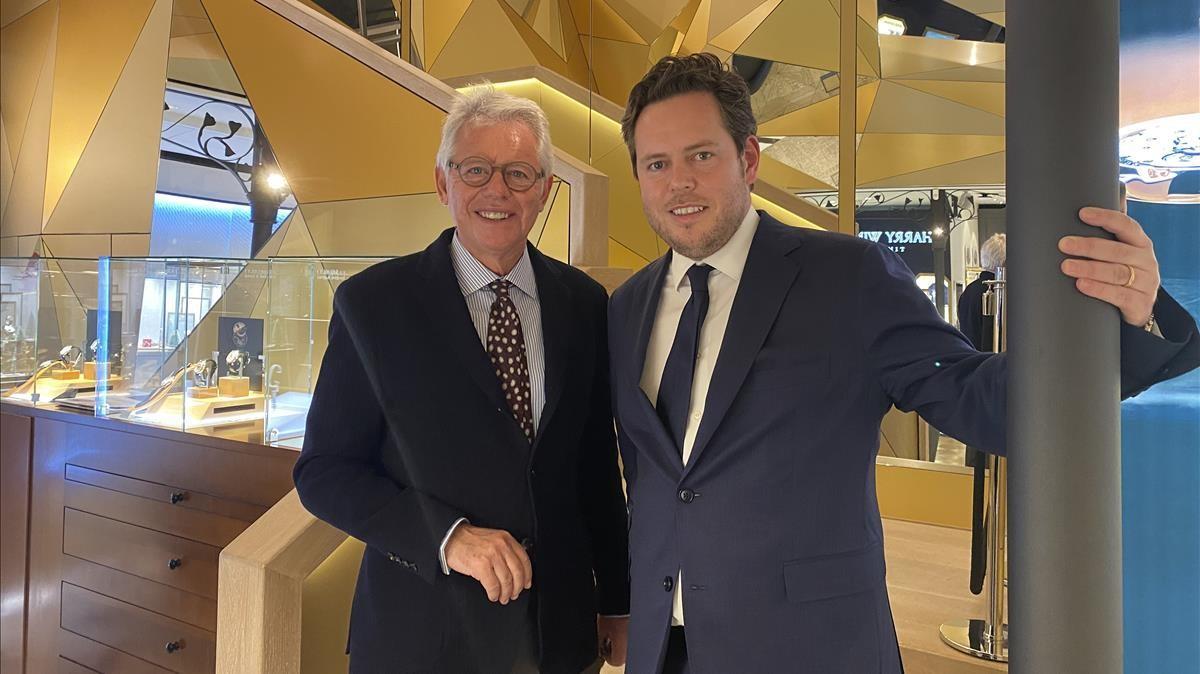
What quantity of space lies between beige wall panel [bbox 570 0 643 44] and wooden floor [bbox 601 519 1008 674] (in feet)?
14.7

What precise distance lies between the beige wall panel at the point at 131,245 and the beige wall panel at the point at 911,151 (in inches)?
230

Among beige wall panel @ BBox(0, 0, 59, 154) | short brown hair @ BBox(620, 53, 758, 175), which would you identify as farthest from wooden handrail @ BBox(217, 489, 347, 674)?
beige wall panel @ BBox(0, 0, 59, 154)

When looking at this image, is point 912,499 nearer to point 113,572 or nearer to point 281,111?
point 113,572

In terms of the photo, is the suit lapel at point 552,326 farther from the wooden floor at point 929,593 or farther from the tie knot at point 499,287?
the wooden floor at point 929,593

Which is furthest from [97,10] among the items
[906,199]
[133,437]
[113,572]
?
[906,199]

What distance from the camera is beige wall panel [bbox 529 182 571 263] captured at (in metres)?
3.80

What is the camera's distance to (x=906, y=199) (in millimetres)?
4164

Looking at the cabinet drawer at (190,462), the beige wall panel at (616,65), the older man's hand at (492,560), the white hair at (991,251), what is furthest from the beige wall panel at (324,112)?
the older man's hand at (492,560)

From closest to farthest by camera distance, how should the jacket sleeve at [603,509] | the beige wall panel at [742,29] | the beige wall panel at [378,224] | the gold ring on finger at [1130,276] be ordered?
the gold ring on finger at [1130,276]
the jacket sleeve at [603,509]
the beige wall panel at [378,224]
the beige wall panel at [742,29]

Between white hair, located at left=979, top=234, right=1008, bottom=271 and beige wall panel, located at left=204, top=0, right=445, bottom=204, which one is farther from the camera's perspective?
beige wall panel, located at left=204, top=0, right=445, bottom=204

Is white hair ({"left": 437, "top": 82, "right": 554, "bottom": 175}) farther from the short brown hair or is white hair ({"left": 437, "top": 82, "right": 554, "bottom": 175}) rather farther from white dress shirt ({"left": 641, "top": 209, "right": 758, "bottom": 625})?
white dress shirt ({"left": 641, "top": 209, "right": 758, "bottom": 625})

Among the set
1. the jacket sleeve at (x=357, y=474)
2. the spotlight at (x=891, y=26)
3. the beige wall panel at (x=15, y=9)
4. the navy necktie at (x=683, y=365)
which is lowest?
the jacket sleeve at (x=357, y=474)

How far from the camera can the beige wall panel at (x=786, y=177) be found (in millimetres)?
4746

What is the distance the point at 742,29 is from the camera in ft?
18.1
